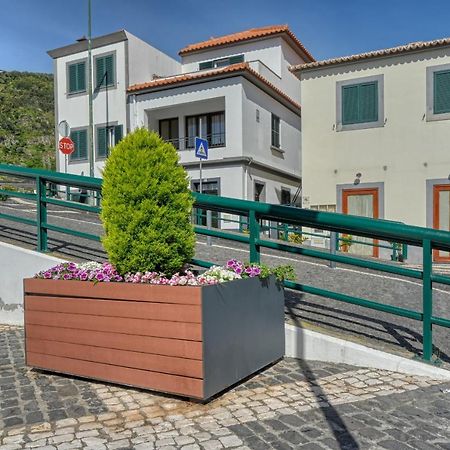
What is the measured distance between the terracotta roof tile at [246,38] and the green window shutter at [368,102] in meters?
7.85

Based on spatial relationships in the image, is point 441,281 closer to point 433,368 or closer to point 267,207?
point 433,368

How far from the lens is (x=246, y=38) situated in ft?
64.0

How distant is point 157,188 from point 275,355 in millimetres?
1606

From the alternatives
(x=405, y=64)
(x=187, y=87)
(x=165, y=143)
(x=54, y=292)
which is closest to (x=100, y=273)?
(x=54, y=292)

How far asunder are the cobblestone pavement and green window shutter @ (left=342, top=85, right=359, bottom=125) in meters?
10.8

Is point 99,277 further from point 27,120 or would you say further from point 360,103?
point 27,120

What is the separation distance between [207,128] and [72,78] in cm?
747

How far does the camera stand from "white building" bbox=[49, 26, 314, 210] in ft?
53.9

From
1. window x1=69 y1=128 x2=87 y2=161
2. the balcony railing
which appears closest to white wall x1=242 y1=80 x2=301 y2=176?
the balcony railing

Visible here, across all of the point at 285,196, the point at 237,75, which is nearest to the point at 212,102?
the point at 237,75

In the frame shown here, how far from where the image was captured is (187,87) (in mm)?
17188

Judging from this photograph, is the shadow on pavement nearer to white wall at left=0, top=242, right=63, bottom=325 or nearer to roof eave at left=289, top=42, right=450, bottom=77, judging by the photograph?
white wall at left=0, top=242, right=63, bottom=325

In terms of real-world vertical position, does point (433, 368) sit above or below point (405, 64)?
below

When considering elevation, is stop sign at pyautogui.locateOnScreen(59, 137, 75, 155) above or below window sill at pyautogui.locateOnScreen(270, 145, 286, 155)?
below
